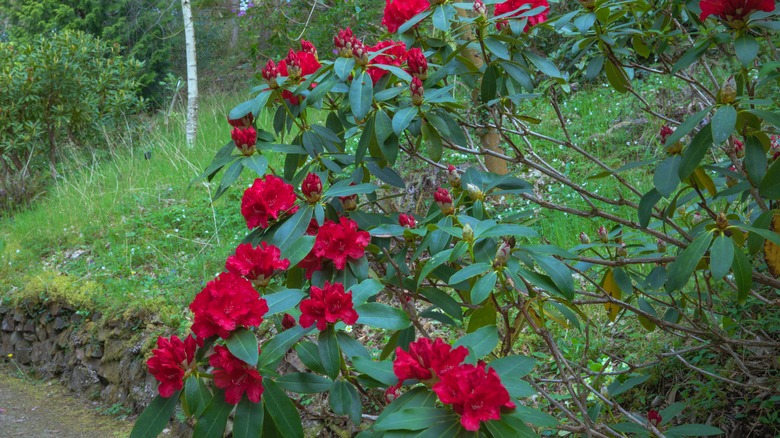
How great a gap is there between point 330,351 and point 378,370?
0.67ft

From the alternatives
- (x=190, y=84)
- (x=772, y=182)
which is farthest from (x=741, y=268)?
(x=190, y=84)

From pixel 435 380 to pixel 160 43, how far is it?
12704mm

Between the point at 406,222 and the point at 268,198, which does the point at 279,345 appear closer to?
the point at 268,198

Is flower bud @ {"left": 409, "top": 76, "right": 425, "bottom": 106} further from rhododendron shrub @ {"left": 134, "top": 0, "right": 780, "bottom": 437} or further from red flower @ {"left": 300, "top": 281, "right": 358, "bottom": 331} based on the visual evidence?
red flower @ {"left": 300, "top": 281, "right": 358, "bottom": 331}

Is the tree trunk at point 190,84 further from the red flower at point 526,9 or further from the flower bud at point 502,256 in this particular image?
the flower bud at point 502,256

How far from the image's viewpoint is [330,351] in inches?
57.1

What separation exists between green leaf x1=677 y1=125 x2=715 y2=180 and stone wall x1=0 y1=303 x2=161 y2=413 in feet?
11.2

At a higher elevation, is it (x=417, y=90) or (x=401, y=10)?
(x=401, y=10)

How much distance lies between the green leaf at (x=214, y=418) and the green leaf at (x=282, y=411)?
82 mm

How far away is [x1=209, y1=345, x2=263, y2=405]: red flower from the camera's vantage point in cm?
133

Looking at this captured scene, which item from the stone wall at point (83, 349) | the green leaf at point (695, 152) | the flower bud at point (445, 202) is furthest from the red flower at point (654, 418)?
Answer: the stone wall at point (83, 349)

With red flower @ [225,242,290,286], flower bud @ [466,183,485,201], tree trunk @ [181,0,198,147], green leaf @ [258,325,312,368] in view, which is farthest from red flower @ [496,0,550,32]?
tree trunk @ [181,0,198,147]

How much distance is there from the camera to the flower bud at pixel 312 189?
1.83 meters

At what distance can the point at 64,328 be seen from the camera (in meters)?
5.20
